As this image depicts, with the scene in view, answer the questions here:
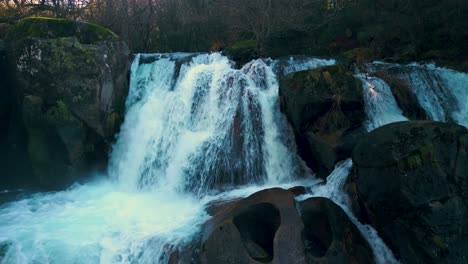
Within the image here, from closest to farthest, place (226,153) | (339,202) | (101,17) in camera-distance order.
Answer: (339,202) → (226,153) → (101,17)

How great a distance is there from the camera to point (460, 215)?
473 centimetres

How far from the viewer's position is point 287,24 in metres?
14.2

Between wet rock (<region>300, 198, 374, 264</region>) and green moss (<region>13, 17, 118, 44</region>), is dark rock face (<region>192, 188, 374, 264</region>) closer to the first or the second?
wet rock (<region>300, 198, 374, 264</region>)

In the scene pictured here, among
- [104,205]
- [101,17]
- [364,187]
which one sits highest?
[101,17]

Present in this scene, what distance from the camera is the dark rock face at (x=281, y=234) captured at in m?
4.86

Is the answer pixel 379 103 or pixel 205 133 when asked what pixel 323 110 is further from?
pixel 205 133

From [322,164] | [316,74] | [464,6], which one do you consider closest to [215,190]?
[322,164]

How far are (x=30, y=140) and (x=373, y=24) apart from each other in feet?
41.2

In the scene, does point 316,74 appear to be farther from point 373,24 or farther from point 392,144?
point 373,24

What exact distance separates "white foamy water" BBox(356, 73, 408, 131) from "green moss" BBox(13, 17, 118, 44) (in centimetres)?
688

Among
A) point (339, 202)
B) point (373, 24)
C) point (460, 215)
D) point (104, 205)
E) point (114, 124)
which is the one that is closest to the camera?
point (460, 215)

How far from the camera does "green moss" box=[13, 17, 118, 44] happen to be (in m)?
9.10

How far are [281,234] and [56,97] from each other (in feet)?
21.7

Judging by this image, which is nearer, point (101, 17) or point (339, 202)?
point (339, 202)
